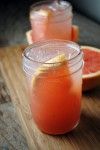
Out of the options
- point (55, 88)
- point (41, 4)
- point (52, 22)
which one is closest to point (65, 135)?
point (55, 88)

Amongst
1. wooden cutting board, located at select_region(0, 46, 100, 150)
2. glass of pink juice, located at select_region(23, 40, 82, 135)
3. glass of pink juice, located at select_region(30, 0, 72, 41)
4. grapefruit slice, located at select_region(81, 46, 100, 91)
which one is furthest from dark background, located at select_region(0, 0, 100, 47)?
glass of pink juice, located at select_region(23, 40, 82, 135)

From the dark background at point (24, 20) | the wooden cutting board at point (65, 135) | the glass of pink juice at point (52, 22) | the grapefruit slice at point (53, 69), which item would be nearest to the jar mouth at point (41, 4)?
the glass of pink juice at point (52, 22)

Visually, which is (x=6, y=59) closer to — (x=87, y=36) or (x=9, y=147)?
(x=87, y=36)

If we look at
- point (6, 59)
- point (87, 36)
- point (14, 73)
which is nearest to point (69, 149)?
point (14, 73)

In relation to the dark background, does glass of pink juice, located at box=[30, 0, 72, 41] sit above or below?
above

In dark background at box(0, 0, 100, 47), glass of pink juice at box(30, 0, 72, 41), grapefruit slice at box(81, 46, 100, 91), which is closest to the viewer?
grapefruit slice at box(81, 46, 100, 91)

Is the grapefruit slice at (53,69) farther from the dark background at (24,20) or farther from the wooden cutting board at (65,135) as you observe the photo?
the dark background at (24,20)

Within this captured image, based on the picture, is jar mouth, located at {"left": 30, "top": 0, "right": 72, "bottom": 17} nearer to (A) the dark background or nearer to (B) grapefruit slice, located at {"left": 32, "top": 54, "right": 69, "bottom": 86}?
(A) the dark background
